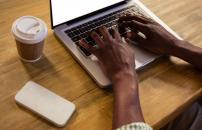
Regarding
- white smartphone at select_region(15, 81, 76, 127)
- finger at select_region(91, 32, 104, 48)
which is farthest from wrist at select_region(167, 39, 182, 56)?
white smartphone at select_region(15, 81, 76, 127)

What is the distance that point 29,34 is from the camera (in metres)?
0.75

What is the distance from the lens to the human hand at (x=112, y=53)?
794 mm

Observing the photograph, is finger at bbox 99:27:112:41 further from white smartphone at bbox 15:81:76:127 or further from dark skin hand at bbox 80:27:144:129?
white smartphone at bbox 15:81:76:127

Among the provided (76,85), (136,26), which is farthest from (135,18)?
(76,85)

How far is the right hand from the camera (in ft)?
2.92

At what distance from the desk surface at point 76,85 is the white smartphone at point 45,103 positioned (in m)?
0.02

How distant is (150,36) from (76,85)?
0.89 ft

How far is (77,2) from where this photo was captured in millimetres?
880

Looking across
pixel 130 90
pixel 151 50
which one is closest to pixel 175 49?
pixel 151 50

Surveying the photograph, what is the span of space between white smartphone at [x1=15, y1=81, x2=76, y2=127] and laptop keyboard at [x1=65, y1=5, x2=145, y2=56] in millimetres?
167

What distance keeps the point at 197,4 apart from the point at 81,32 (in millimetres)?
488

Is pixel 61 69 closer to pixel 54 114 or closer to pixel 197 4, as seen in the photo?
pixel 54 114

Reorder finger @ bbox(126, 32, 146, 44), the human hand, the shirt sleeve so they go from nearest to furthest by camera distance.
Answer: the shirt sleeve, the human hand, finger @ bbox(126, 32, 146, 44)

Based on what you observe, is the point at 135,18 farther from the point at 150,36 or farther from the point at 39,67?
the point at 39,67
